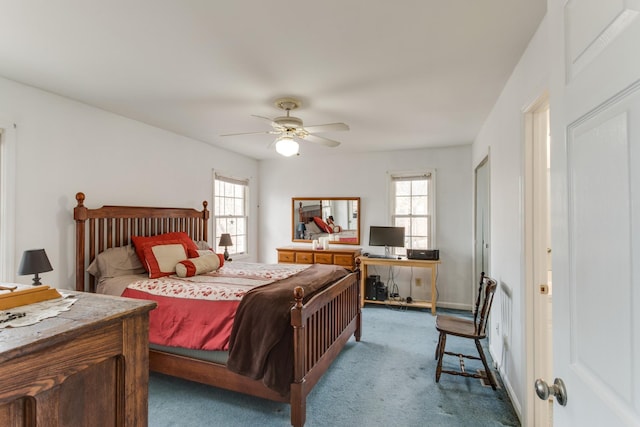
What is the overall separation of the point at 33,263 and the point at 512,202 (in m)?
3.54

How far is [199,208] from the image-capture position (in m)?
4.50

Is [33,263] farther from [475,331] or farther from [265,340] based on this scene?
[475,331]

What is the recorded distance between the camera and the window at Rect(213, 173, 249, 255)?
494cm

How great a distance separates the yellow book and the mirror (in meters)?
4.44

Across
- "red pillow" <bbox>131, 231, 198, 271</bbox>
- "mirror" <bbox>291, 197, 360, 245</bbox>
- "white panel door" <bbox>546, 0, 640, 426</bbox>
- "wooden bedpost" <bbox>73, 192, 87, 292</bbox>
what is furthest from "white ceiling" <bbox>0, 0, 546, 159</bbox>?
"mirror" <bbox>291, 197, 360, 245</bbox>

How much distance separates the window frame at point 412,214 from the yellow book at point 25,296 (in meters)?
4.51

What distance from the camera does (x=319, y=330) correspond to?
8.28 ft

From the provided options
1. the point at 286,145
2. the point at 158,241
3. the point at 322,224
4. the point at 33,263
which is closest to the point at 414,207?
the point at 322,224

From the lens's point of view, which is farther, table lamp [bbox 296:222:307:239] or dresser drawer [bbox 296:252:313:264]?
table lamp [bbox 296:222:307:239]

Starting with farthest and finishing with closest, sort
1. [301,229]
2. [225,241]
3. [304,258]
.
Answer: [301,229] < [304,258] < [225,241]

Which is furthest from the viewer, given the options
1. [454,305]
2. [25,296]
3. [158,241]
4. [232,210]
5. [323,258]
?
[232,210]

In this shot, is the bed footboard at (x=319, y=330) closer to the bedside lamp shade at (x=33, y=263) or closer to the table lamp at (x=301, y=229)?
the bedside lamp shade at (x=33, y=263)

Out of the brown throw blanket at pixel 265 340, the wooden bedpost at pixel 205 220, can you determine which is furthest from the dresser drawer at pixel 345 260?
the brown throw blanket at pixel 265 340

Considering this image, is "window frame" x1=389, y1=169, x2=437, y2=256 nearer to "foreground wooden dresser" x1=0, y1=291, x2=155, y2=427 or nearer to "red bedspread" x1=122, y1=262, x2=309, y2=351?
"red bedspread" x1=122, y1=262, x2=309, y2=351
